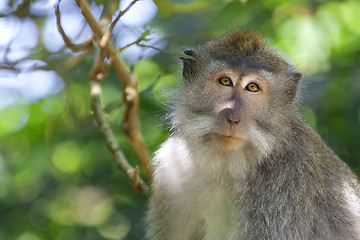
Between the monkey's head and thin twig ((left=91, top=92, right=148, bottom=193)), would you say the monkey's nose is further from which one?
thin twig ((left=91, top=92, right=148, bottom=193))

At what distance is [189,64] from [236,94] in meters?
0.81

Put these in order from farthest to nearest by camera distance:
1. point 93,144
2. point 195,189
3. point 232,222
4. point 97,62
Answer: point 93,144 → point 195,189 → point 232,222 → point 97,62

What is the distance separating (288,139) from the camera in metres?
4.75

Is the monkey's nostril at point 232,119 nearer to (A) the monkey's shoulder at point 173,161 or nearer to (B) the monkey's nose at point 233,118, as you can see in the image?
(B) the monkey's nose at point 233,118

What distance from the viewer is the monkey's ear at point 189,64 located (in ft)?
16.8

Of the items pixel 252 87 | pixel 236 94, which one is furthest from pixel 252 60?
pixel 236 94

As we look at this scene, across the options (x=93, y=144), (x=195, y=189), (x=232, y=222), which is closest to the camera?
(x=232, y=222)

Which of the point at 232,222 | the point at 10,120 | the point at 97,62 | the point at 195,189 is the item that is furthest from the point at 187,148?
the point at 10,120

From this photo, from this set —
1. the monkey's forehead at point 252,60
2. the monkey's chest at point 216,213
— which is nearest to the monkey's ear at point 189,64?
the monkey's forehead at point 252,60

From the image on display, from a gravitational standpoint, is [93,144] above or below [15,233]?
above

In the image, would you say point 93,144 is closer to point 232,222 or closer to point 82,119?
point 82,119

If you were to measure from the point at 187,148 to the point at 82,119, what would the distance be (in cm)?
143

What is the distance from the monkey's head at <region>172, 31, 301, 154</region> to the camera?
14.3ft

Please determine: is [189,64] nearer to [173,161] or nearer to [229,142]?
[173,161]
